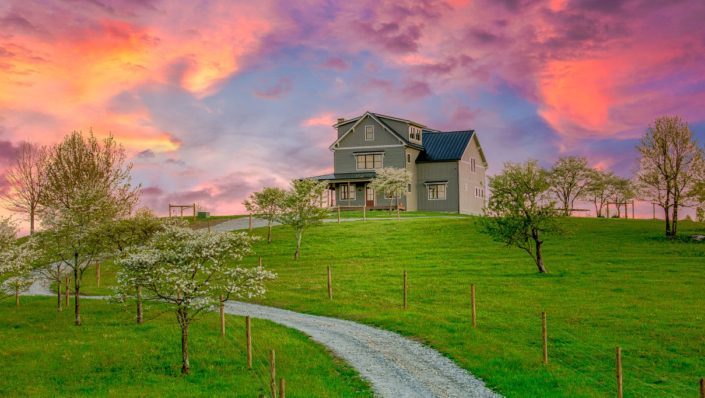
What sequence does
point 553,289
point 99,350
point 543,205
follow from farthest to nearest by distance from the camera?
point 543,205 < point 553,289 < point 99,350

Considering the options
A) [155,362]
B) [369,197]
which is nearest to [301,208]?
[369,197]

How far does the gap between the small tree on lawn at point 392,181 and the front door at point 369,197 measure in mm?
3149

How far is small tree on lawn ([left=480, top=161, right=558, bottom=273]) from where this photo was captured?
1834 inches

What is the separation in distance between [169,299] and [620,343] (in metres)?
18.9

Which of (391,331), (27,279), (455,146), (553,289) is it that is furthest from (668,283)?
(455,146)

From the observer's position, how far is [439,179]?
8950 cm

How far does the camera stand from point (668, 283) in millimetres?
41281

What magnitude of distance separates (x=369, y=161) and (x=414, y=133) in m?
8.66

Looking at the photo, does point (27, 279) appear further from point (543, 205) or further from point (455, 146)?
point (455, 146)

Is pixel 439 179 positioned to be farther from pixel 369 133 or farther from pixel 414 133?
pixel 369 133

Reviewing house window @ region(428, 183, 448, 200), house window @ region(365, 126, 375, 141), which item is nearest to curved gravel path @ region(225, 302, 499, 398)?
house window @ region(428, 183, 448, 200)

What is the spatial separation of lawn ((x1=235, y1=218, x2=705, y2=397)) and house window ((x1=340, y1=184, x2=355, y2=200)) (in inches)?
793

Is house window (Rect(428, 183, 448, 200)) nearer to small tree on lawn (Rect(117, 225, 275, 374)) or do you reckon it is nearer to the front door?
the front door

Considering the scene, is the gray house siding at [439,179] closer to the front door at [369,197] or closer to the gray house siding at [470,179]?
the gray house siding at [470,179]
